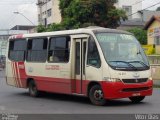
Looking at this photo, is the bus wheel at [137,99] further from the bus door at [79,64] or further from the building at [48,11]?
the building at [48,11]

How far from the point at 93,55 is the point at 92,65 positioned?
0.33 meters

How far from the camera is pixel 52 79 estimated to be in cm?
1805

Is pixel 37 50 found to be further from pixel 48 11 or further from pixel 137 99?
pixel 48 11

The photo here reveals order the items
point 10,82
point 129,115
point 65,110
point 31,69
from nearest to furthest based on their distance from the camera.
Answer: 1. point 129,115
2. point 65,110
3. point 31,69
4. point 10,82

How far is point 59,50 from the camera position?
58.1 ft

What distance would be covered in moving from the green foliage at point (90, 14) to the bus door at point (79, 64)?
27.7 m

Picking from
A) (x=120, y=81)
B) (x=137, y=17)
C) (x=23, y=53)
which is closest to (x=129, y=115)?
(x=120, y=81)

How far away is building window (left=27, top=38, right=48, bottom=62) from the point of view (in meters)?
18.8

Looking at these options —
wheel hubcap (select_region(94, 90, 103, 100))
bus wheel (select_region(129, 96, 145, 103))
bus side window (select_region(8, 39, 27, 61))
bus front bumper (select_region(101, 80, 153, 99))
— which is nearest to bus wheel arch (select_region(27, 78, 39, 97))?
bus side window (select_region(8, 39, 27, 61))

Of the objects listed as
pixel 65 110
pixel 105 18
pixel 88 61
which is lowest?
pixel 65 110

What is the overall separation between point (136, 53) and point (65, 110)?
3.26m

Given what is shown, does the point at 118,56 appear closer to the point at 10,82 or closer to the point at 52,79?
the point at 52,79

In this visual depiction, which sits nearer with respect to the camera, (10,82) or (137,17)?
(10,82)

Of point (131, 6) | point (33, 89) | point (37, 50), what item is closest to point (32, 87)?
point (33, 89)
